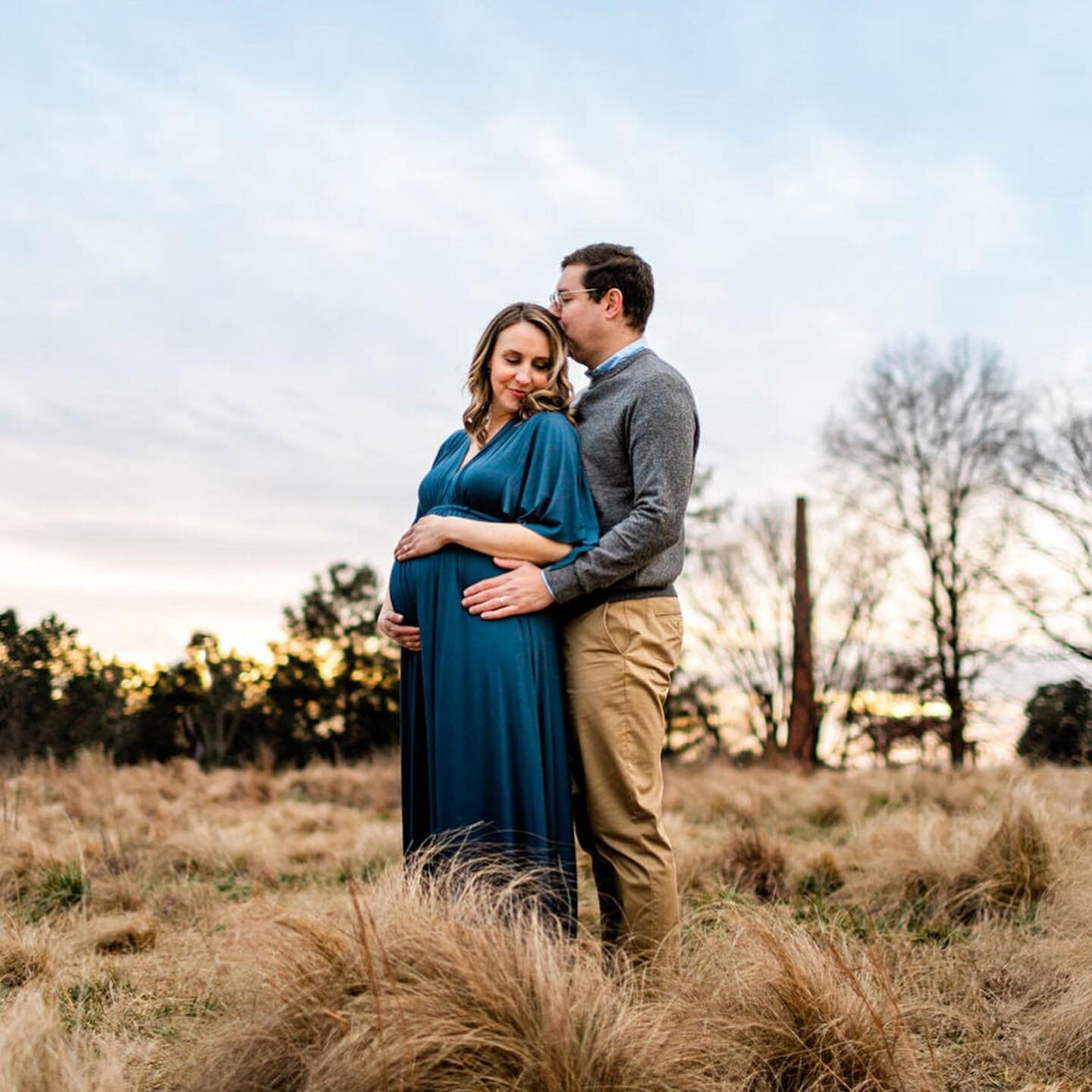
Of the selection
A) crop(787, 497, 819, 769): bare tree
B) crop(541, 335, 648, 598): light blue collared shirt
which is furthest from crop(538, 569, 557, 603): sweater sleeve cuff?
crop(787, 497, 819, 769): bare tree

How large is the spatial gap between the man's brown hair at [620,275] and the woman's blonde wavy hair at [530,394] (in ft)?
0.63

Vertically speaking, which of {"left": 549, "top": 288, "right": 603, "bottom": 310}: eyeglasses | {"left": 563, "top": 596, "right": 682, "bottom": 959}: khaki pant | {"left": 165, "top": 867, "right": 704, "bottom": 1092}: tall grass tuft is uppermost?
{"left": 549, "top": 288, "right": 603, "bottom": 310}: eyeglasses

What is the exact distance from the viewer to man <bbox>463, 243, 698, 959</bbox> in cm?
322

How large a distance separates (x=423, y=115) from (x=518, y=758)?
954cm

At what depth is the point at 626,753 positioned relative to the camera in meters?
3.29

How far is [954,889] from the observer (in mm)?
4816

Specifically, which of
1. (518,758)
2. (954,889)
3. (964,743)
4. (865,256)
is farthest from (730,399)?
(518,758)

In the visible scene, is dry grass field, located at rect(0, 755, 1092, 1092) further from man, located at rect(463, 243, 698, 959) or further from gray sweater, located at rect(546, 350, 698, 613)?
gray sweater, located at rect(546, 350, 698, 613)

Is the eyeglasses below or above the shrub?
above

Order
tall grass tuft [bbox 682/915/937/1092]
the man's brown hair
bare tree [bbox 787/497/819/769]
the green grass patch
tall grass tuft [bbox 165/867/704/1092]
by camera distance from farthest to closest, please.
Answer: bare tree [bbox 787/497/819/769], the green grass patch, the man's brown hair, tall grass tuft [bbox 682/915/937/1092], tall grass tuft [bbox 165/867/704/1092]

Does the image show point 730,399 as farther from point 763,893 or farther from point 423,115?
point 763,893

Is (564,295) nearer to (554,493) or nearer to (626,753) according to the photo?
(554,493)

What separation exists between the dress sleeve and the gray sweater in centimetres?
8

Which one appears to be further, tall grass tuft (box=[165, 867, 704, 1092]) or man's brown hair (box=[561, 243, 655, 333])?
man's brown hair (box=[561, 243, 655, 333])
